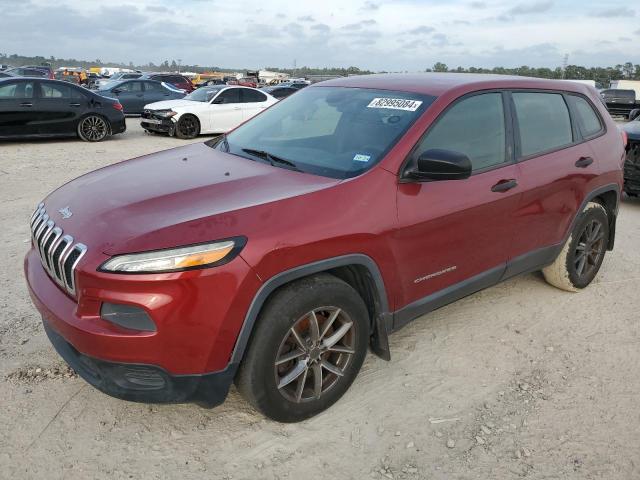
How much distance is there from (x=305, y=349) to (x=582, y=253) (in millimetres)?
2992

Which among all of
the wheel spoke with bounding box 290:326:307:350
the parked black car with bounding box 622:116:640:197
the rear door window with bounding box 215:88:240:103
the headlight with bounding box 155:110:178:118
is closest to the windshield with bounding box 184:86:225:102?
the rear door window with bounding box 215:88:240:103

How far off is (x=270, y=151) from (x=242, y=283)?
1282 mm

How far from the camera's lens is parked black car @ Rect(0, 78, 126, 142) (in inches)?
452

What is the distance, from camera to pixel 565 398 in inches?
123

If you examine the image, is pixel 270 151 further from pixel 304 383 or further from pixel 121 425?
pixel 121 425

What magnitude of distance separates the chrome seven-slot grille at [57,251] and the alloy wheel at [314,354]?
3.33ft

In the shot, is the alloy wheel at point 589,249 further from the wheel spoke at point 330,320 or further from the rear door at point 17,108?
the rear door at point 17,108

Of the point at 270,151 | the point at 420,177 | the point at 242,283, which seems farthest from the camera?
the point at 270,151

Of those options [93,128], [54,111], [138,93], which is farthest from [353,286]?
[138,93]

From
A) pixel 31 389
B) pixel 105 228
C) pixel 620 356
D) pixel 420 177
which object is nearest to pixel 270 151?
pixel 420 177

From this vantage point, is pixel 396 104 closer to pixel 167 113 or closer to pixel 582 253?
pixel 582 253

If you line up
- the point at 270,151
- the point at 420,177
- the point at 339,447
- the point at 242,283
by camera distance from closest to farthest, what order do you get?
the point at 242,283, the point at 339,447, the point at 420,177, the point at 270,151

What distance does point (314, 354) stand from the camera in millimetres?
2775

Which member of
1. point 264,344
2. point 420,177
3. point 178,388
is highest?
point 420,177
